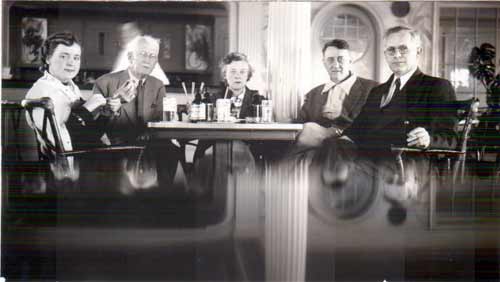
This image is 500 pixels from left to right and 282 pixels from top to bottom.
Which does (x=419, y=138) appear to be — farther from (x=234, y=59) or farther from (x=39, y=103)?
(x=39, y=103)

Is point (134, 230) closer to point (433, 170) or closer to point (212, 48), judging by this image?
point (212, 48)

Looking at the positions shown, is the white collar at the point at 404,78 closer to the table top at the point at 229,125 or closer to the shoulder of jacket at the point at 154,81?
the table top at the point at 229,125

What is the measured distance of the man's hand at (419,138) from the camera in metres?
4.07

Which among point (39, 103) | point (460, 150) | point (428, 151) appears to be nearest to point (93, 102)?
point (39, 103)

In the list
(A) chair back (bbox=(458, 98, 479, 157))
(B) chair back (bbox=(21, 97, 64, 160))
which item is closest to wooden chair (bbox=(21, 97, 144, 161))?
(B) chair back (bbox=(21, 97, 64, 160))

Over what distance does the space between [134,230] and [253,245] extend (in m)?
0.82

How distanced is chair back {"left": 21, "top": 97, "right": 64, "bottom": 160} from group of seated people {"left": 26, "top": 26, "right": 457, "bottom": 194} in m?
0.03

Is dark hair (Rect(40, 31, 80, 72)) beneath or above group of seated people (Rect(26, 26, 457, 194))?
above

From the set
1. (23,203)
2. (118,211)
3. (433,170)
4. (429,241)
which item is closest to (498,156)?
(433,170)

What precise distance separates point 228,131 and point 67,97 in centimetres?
115

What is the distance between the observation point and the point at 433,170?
13.5ft

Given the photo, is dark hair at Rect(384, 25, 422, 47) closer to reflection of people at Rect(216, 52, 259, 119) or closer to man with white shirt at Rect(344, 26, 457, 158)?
man with white shirt at Rect(344, 26, 457, 158)

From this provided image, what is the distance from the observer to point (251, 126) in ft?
13.3

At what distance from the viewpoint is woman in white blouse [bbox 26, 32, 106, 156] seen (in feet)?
13.3
